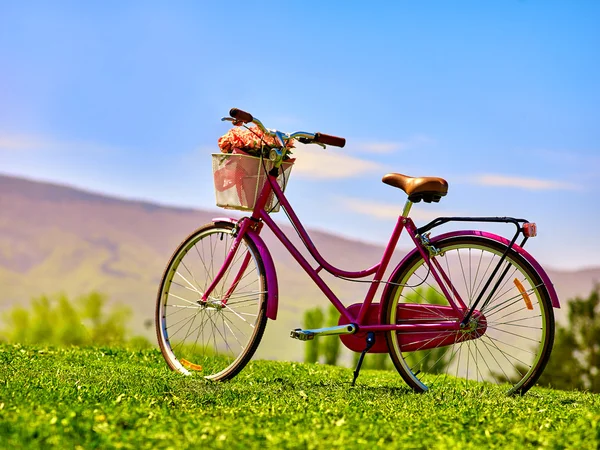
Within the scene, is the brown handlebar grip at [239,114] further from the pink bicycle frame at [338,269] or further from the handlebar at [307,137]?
the pink bicycle frame at [338,269]

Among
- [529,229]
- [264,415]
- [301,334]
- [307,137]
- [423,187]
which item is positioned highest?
[307,137]

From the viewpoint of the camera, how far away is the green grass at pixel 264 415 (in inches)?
159

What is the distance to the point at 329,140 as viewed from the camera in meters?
6.38

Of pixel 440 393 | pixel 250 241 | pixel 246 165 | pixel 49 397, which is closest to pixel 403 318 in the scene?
pixel 440 393

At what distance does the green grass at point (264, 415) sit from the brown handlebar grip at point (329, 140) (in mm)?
2133

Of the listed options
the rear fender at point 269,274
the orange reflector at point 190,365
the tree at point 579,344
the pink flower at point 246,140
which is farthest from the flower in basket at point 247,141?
the tree at point 579,344

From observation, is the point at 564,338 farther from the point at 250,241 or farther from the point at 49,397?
the point at 49,397

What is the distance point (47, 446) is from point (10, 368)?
3375 mm

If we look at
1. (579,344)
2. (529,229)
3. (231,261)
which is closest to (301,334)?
(231,261)

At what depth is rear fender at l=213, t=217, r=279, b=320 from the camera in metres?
6.05

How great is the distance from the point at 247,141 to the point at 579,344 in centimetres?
1286

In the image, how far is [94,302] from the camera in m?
19.3

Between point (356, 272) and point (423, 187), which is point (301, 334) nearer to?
point (356, 272)

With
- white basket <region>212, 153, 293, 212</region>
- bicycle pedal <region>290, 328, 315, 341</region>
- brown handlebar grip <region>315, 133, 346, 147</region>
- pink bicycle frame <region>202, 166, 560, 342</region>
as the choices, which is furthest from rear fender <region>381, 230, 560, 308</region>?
white basket <region>212, 153, 293, 212</region>
